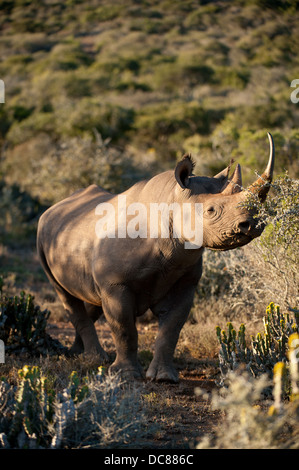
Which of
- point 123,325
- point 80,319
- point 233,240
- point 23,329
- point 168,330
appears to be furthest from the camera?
point 80,319

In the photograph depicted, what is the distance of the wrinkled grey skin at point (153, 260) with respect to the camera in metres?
4.85

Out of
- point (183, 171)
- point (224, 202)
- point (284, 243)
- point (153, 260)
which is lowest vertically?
point (284, 243)

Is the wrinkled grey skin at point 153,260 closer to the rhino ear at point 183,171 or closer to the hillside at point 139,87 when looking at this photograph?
the rhino ear at point 183,171

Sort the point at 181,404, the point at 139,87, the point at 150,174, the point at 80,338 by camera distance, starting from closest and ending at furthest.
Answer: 1. the point at 181,404
2. the point at 80,338
3. the point at 150,174
4. the point at 139,87

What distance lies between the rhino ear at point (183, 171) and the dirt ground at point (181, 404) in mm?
1803

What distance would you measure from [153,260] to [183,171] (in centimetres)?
89

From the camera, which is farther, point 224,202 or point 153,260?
point 153,260

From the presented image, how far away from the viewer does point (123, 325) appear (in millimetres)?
5629

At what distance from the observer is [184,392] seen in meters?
5.50

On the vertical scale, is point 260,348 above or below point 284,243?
below

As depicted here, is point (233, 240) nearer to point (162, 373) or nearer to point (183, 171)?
point (183, 171)

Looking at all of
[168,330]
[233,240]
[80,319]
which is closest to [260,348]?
[168,330]

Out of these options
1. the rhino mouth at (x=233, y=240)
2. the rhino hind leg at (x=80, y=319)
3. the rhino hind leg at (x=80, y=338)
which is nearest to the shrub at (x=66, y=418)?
the rhino mouth at (x=233, y=240)
